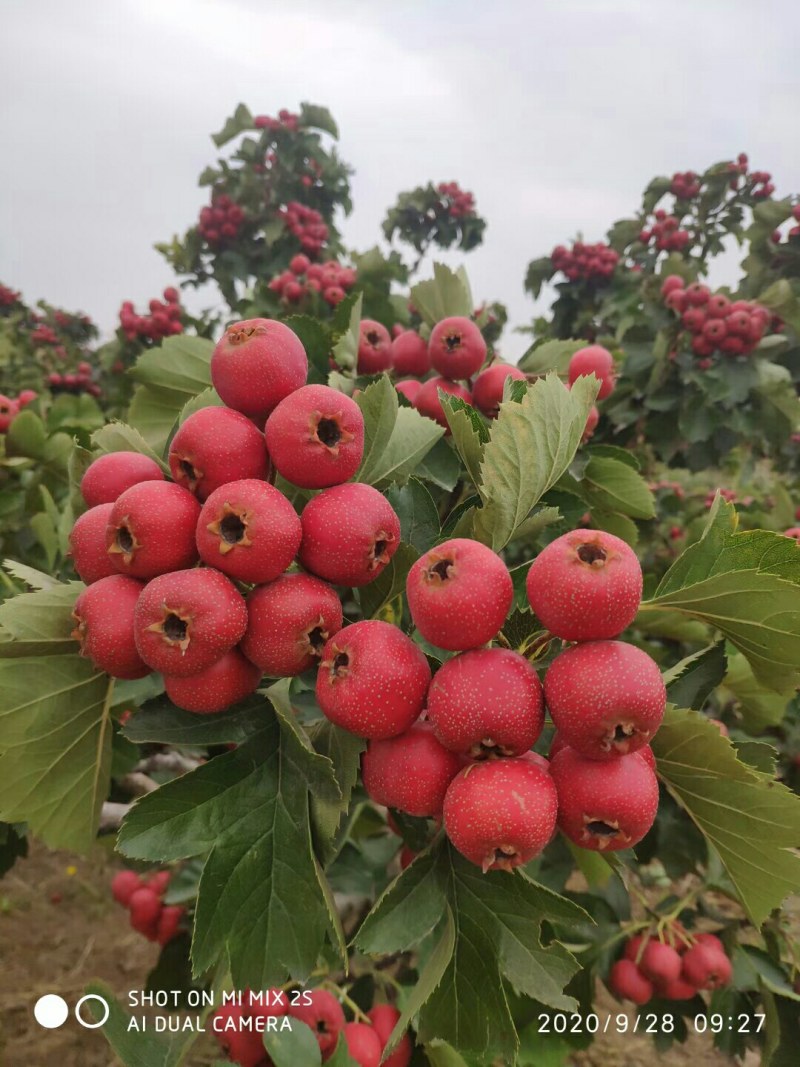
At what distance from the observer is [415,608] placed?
0.84 metres

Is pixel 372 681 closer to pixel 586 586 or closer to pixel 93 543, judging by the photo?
pixel 586 586

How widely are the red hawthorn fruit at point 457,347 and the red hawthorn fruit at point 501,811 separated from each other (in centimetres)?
95

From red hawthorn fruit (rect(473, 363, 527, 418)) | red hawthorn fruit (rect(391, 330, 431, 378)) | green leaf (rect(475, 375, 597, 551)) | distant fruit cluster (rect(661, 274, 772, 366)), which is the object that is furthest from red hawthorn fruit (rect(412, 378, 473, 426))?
distant fruit cluster (rect(661, 274, 772, 366))

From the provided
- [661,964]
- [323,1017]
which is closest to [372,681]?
[323,1017]

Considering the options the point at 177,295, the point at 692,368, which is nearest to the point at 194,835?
the point at 692,368

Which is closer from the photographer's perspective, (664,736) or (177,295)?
(664,736)

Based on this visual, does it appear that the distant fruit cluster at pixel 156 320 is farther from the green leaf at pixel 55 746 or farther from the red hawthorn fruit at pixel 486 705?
the red hawthorn fruit at pixel 486 705

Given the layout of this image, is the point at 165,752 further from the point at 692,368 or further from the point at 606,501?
the point at 692,368

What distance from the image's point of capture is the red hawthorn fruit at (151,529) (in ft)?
2.90

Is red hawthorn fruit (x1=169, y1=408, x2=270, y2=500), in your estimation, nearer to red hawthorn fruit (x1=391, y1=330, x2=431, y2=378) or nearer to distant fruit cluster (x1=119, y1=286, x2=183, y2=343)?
red hawthorn fruit (x1=391, y1=330, x2=431, y2=378)

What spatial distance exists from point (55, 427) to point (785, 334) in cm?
346

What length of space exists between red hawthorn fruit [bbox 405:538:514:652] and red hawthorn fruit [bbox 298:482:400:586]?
0.32ft

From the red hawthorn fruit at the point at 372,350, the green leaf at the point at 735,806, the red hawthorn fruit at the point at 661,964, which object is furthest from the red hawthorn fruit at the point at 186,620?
the red hawthorn fruit at the point at 661,964

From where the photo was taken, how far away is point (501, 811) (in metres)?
0.77
